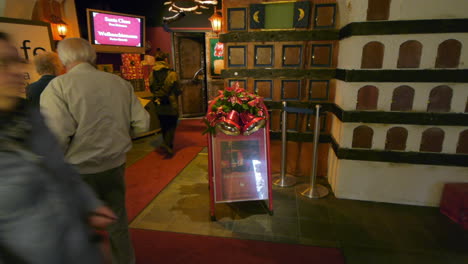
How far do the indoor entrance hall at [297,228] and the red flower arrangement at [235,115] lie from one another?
3.08 ft

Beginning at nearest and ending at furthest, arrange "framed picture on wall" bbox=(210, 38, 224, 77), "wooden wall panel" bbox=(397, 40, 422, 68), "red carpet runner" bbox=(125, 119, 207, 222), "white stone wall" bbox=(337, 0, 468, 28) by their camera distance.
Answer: "white stone wall" bbox=(337, 0, 468, 28) < "wooden wall panel" bbox=(397, 40, 422, 68) < "red carpet runner" bbox=(125, 119, 207, 222) < "framed picture on wall" bbox=(210, 38, 224, 77)

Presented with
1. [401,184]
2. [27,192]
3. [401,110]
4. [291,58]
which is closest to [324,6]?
[291,58]

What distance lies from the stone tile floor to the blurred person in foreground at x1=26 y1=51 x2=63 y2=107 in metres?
1.49

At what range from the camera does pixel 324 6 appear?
10.9 ft

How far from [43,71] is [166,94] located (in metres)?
2.27

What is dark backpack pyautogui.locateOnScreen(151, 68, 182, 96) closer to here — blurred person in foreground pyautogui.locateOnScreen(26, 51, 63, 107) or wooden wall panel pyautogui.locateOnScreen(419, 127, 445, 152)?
blurred person in foreground pyautogui.locateOnScreen(26, 51, 63, 107)

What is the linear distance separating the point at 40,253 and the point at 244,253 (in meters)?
1.77

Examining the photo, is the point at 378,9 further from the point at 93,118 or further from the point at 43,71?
the point at 43,71

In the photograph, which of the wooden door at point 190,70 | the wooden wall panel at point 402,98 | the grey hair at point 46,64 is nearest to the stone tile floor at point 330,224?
the wooden wall panel at point 402,98

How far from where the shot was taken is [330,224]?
278cm

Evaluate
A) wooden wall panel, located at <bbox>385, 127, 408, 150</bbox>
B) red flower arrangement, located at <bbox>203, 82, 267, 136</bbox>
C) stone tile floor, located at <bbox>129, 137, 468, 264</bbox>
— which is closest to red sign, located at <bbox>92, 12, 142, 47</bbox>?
stone tile floor, located at <bbox>129, 137, 468, 264</bbox>

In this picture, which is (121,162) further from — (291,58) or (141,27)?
(141,27)

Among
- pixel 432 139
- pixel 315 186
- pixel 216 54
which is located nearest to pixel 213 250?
pixel 315 186

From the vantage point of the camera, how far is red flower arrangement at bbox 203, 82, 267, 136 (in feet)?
8.71
